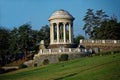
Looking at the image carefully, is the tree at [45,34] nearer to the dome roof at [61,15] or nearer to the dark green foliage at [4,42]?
the dark green foliage at [4,42]

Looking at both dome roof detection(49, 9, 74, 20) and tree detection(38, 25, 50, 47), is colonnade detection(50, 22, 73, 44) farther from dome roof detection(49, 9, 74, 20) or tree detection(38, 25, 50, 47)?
tree detection(38, 25, 50, 47)

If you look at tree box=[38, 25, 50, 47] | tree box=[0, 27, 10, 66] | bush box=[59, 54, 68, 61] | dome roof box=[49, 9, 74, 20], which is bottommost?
bush box=[59, 54, 68, 61]

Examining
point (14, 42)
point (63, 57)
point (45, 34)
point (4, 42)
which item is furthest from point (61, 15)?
point (45, 34)

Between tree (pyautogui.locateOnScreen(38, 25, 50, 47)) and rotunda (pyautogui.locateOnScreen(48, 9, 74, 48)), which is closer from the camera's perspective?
rotunda (pyautogui.locateOnScreen(48, 9, 74, 48))

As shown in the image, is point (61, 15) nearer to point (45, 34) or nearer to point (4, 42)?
point (4, 42)

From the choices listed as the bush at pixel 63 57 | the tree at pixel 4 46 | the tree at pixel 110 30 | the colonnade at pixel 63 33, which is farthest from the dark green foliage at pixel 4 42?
the bush at pixel 63 57

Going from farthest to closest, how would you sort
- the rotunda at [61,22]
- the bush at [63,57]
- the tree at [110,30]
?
the tree at [110,30] < the rotunda at [61,22] < the bush at [63,57]

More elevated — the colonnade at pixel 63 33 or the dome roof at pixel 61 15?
the dome roof at pixel 61 15

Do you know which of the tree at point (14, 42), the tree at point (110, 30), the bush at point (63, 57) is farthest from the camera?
the tree at point (14, 42)

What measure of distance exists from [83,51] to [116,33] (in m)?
18.7

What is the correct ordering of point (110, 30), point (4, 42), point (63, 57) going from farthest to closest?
1. point (4, 42)
2. point (110, 30)
3. point (63, 57)

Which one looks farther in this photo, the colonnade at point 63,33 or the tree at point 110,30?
the tree at point 110,30

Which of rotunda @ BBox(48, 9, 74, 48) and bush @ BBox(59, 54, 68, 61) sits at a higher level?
rotunda @ BBox(48, 9, 74, 48)

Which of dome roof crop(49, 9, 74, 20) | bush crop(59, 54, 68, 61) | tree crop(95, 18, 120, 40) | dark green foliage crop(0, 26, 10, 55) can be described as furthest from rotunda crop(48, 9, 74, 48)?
dark green foliage crop(0, 26, 10, 55)
